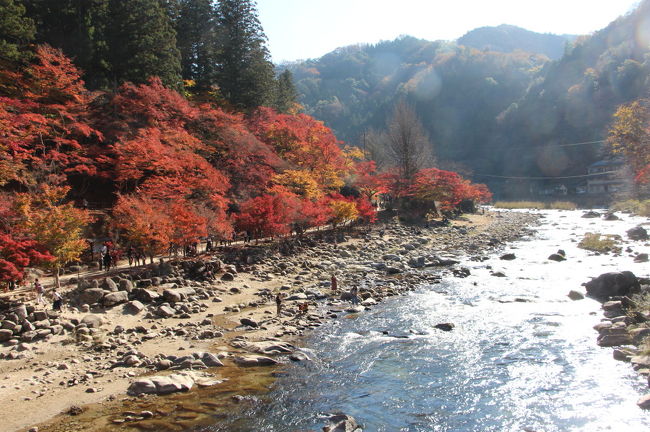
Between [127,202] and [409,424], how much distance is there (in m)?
14.1

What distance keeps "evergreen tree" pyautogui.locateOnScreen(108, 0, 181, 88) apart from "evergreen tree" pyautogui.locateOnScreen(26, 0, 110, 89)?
64cm

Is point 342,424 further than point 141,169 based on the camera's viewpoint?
No

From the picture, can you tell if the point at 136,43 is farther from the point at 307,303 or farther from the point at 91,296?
the point at 307,303

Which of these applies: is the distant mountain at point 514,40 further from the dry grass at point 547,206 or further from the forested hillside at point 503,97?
the dry grass at point 547,206

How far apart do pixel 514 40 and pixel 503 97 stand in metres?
84.2

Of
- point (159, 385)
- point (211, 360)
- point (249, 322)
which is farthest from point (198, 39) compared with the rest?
point (159, 385)

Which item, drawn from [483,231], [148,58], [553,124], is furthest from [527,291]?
[553,124]

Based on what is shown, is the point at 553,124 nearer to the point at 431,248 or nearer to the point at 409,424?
the point at 431,248

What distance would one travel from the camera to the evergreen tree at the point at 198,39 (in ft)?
122

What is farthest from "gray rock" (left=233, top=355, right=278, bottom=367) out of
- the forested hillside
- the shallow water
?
the forested hillside

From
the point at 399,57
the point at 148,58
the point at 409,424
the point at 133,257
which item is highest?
the point at 399,57

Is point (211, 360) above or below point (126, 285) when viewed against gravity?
below

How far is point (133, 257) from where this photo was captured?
60.9 ft

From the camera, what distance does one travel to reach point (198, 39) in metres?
37.8
